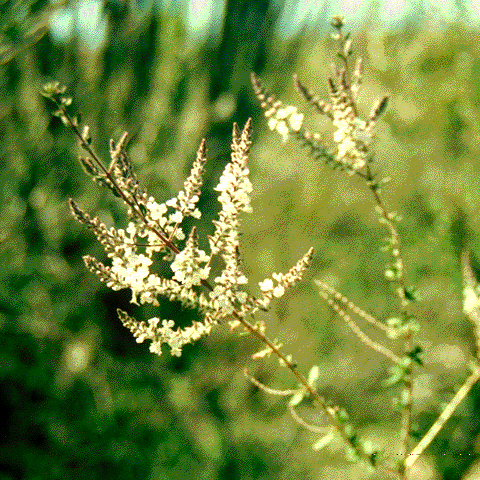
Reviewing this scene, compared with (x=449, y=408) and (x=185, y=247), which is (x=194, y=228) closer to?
(x=185, y=247)

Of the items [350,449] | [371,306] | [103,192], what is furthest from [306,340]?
[350,449]

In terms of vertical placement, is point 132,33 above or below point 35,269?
above

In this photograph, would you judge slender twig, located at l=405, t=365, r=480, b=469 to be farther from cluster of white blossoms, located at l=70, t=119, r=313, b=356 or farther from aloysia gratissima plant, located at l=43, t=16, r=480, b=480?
cluster of white blossoms, located at l=70, t=119, r=313, b=356

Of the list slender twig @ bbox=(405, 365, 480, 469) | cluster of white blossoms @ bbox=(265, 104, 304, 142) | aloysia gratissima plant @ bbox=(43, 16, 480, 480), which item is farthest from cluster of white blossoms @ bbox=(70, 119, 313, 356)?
slender twig @ bbox=(405, 365, 480, 469)

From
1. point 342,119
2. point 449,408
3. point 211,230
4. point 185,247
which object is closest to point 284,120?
point 342,119

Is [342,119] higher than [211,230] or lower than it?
lower

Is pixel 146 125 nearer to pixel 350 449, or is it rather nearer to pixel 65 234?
pixel 65 234

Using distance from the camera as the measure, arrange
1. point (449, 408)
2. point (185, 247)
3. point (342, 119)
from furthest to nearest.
→ point (449, 408) → point (342, 119) → point (185, 247)

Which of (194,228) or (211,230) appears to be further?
(211,230)

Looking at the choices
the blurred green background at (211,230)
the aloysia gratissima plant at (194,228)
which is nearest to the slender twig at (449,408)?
the aloysia gratissima plant at (194,228)
